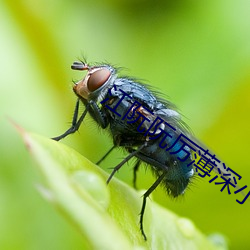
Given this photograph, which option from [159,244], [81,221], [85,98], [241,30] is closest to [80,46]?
[241,30]

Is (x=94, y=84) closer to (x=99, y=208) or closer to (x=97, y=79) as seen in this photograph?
(x=97, y=79)

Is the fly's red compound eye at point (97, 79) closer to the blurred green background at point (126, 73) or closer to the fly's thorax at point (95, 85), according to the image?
the fly's thorax at point (95, 85)

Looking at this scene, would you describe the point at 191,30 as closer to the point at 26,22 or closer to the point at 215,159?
→ the point at 26,22

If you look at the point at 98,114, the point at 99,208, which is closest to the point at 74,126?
the point at 98,114

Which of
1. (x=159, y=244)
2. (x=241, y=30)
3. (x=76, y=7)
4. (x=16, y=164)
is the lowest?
(x=16, y=164)

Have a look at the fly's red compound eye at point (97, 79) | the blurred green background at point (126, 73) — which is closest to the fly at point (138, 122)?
the fly's red compound eye at point (97, 79)

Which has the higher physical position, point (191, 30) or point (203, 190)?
point (191, 30)

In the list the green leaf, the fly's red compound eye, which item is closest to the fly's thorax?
the fly's red compound eye
